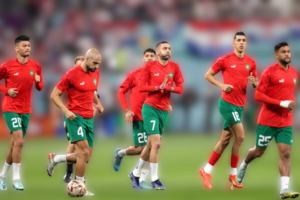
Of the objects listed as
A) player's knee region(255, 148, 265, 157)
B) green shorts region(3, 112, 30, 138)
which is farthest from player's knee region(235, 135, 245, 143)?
green shorts region(3, 112, 30, 138)

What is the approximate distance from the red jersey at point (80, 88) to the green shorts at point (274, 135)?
2.95 m

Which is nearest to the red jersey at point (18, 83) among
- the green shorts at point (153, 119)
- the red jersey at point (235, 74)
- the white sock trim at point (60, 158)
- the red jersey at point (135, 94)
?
the white sock trim at point (60, 158)

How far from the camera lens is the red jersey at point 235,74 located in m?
9.99

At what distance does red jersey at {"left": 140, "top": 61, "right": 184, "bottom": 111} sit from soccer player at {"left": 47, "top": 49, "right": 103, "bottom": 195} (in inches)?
45.6

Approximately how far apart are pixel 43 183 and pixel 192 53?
1784 centimetres

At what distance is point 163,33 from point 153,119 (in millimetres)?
18450

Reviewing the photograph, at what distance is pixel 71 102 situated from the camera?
9.12 m

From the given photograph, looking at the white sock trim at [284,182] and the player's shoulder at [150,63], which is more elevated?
the player's shoulder at [150,63]

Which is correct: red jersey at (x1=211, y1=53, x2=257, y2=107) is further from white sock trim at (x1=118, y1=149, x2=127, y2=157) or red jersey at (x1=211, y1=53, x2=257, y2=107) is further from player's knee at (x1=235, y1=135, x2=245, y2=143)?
white sock trim at (x1=118, y1=149, x2=127, y2=157)

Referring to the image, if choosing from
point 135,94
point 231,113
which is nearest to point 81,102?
point 135,94

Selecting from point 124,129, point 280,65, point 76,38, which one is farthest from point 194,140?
point 280,65

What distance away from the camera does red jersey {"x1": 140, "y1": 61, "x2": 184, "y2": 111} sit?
9891 mm

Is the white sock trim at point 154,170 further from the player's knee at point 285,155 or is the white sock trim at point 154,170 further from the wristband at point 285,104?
the wristband at point 285,104

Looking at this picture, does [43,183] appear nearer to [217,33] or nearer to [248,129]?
[248,129]
